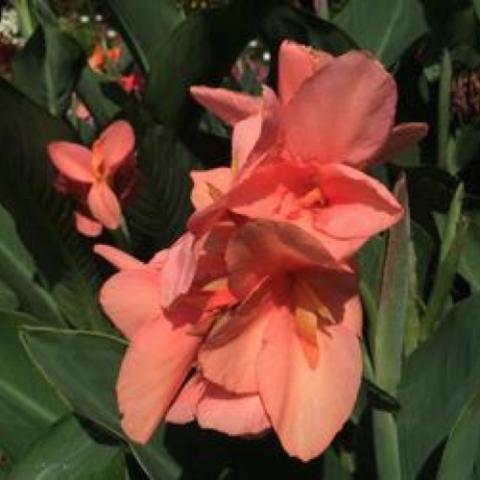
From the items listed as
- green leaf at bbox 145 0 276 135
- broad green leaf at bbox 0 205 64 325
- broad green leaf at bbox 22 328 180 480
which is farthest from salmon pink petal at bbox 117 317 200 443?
broad green leaf at bbox 0 205 64 325

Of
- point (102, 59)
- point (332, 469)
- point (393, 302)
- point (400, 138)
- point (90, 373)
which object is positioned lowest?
point (102, 59)

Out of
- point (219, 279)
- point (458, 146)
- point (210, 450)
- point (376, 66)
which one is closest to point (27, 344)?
point (210, 450)

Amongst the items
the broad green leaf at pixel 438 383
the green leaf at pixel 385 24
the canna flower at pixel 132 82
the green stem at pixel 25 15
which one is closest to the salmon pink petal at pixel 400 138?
the broad green leaf at pixel 438 383

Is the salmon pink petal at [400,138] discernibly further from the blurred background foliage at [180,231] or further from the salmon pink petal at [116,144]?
the salmon pink petal at [116,144]

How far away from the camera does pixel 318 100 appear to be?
0.64 metres

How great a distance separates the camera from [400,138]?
0.69m

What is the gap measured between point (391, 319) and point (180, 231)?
48cm

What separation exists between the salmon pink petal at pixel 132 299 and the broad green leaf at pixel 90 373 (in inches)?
6.9

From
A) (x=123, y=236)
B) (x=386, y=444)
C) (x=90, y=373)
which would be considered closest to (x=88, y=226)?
(x=123, y=236)

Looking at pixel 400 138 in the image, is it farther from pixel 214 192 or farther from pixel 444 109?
pixel 444 109

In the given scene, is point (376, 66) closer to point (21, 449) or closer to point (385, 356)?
point (385, 356)

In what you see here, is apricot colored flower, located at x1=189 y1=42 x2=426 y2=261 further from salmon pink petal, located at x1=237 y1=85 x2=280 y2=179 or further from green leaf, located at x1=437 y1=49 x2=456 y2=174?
green leaf, located at x1=437 y1=49 x2=456 y2=174

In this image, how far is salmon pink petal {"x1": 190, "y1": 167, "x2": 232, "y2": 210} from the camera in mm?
695

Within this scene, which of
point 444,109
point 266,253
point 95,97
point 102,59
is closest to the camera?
point 266,253
